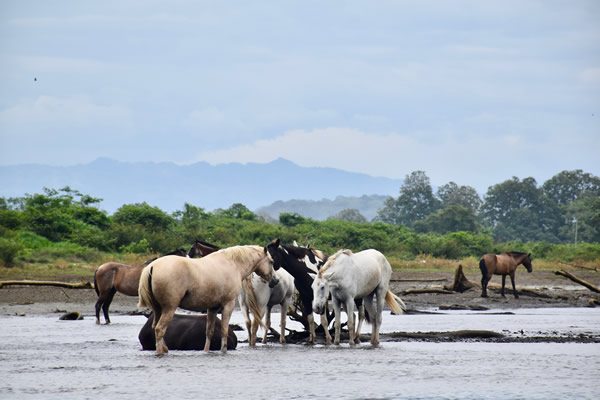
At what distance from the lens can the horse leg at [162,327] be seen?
1773 cm

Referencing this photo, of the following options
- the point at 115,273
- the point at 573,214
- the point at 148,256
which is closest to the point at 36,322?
the point at 115,273

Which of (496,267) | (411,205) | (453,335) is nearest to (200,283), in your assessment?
(453,335)

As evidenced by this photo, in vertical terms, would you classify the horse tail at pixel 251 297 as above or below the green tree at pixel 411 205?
below

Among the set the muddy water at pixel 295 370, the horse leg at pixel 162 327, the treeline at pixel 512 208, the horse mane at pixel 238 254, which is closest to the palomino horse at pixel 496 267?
the muddy water at pixel 295 370

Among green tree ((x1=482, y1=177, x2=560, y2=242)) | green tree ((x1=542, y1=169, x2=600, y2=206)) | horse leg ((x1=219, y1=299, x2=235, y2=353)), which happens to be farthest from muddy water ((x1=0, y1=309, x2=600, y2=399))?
green tree ((x1=542, y1=169, x2=600, y2=206))

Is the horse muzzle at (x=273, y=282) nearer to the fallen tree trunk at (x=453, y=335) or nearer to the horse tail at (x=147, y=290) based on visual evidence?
the horse tail at (x=147, y=290)

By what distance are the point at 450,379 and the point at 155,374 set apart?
4.10 meters

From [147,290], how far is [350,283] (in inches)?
153

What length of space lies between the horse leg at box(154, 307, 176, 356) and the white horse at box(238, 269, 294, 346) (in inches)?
83.3

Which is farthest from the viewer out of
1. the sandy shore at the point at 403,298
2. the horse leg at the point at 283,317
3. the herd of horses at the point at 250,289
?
the sandy shore at the point at 403,298

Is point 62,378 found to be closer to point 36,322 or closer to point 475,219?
point 36,322

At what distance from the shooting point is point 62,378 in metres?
15.8

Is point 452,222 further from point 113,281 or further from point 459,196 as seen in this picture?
point 113,281

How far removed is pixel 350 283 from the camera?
1977cm
